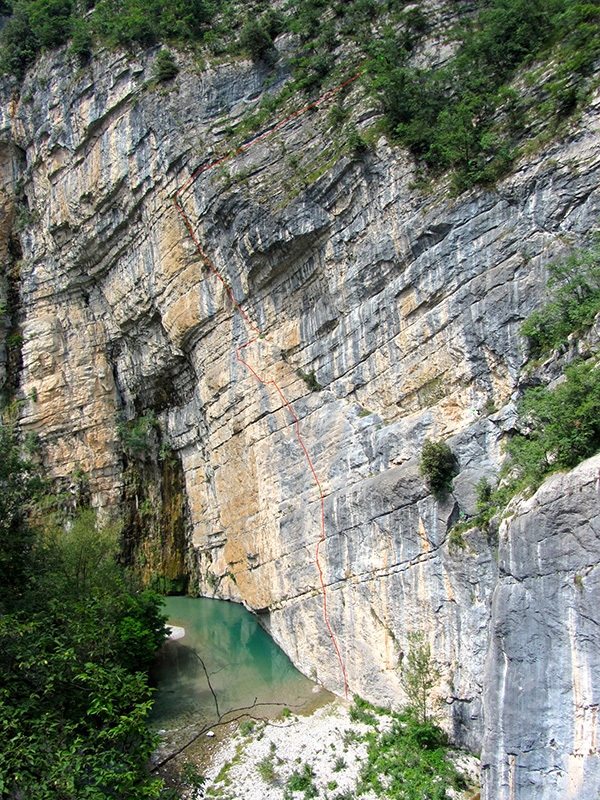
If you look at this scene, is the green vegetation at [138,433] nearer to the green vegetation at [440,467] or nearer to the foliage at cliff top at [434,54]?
the foliage at cliff top at [434,54]

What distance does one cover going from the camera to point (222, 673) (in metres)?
16.8

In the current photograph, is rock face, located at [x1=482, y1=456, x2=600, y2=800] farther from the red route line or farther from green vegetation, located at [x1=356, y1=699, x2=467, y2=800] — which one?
the red route line

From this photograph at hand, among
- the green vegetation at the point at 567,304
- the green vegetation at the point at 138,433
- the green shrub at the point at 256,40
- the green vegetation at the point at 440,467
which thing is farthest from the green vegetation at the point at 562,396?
the green vegetation at the point at 138,433

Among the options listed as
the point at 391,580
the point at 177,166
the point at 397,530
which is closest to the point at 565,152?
the point at 397,530

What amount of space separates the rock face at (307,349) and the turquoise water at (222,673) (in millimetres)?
937

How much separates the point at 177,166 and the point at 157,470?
12967mm

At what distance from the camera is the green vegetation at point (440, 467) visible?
1180 centimetres

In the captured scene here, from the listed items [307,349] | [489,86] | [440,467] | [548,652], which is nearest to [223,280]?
[307,349]

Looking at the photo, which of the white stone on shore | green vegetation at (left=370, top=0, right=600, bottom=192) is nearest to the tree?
the white stone on shore

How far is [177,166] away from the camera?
2122 centimetres

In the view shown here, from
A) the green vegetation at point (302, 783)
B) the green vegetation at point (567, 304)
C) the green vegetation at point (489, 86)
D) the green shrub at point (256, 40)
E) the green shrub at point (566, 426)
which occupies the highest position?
the green shrub at point (256, 40)

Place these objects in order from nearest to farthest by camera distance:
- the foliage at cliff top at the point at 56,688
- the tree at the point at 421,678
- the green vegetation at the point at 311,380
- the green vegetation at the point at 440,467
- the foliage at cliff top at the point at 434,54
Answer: the foliage at cliff top at the point at 56,688 → the tree at the point at 421,678 → the green vegetation at the point at 440,467 → the foliage at cliff top at the point at 434,54 → the green vegetation at the point at 311,380

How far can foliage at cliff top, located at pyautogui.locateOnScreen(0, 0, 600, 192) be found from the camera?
13266 millimetres

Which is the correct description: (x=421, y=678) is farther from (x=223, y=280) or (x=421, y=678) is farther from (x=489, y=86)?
(x=223, y=280)
